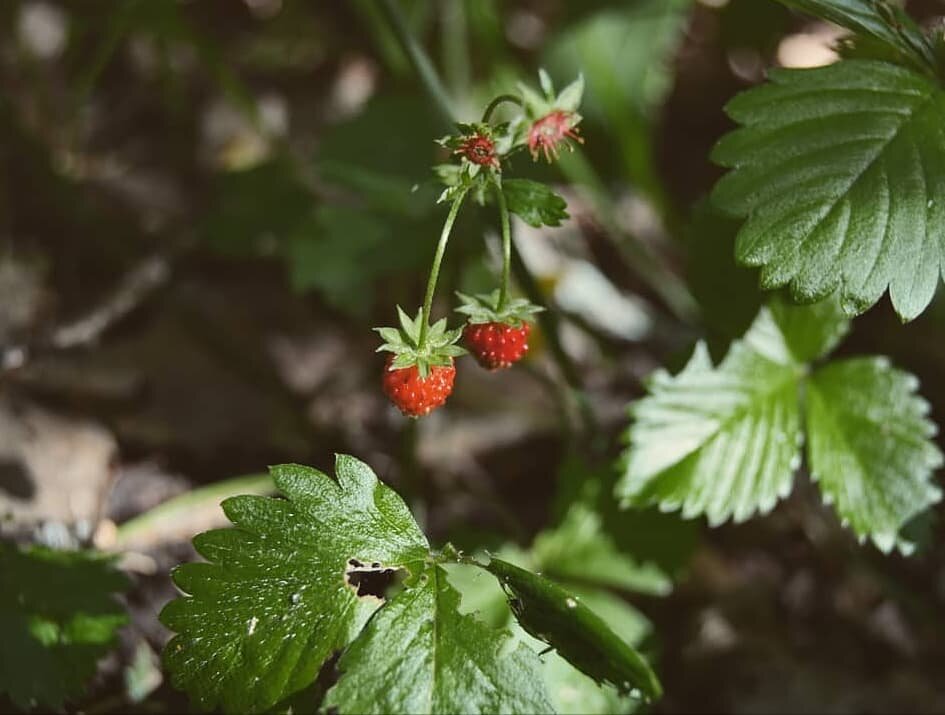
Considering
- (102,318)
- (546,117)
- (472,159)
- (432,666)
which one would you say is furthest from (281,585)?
(102,318)

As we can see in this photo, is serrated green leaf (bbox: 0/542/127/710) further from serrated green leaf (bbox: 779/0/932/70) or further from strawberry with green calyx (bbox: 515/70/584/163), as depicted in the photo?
serrated green leaf (bbox: 779/0/932/70)

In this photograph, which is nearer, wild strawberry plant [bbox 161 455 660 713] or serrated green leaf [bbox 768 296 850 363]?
wild strawberry plant [bbox 161 455 660 713]

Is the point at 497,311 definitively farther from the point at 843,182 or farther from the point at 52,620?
the point at 52,620

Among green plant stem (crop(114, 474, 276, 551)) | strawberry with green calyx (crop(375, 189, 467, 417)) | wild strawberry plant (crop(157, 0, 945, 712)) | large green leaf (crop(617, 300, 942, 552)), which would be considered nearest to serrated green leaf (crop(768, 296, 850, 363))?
large green leaf (crop(617, 300, 942, 552))

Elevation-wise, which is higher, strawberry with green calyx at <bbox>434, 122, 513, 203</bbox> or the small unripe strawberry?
strawberry with green calyx at <bbox>434, 122, 513, 203</bbox>

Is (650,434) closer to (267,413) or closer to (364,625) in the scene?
(364,625)

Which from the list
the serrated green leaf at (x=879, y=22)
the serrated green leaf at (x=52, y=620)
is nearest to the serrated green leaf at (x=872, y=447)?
the serrated green leaf at (x=879, y=22)
